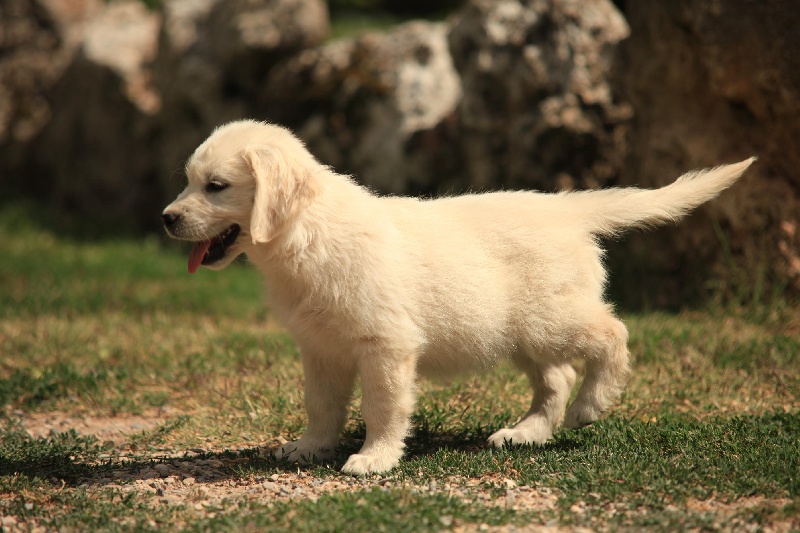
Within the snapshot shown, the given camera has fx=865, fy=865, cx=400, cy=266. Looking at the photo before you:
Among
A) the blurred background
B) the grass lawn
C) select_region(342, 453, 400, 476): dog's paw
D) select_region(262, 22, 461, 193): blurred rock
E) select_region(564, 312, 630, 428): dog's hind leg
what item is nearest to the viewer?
the grass lawn

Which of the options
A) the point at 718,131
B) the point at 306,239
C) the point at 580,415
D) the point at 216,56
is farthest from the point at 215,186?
the point at 216,56

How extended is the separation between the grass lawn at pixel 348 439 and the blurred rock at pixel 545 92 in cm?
173

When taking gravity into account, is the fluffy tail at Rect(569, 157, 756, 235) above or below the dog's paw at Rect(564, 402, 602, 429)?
above

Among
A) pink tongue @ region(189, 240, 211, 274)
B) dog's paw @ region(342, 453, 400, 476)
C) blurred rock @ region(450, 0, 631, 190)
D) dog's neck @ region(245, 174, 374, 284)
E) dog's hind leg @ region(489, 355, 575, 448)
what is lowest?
dog's paw @ region(342, 453, 400, 476)

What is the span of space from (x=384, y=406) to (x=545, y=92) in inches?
177

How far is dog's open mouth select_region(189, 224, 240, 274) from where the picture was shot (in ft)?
13.8

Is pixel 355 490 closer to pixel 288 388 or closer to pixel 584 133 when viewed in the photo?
pixel 288 388

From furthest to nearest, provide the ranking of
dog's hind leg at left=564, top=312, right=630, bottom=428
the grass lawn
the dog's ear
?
1. dog's hind leg at left=564, top=312, right=630, bottom=428
2. the dog's ear
3. the grass lawn

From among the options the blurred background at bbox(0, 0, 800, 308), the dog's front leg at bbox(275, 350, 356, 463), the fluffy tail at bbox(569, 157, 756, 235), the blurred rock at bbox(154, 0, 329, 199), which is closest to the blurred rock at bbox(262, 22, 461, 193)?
the blurred background at bbox(0, 0, 800, 308)

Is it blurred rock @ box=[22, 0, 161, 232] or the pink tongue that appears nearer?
the pink tongue

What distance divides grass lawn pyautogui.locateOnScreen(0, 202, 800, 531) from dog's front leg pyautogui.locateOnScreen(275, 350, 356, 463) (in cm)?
18

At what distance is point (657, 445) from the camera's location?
429 cm

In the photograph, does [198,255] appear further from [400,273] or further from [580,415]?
[580,415]

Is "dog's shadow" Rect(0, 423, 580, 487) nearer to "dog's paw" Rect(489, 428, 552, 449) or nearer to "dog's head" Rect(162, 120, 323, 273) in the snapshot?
"dog's paw" Rect(489, 428, 552, 449)
